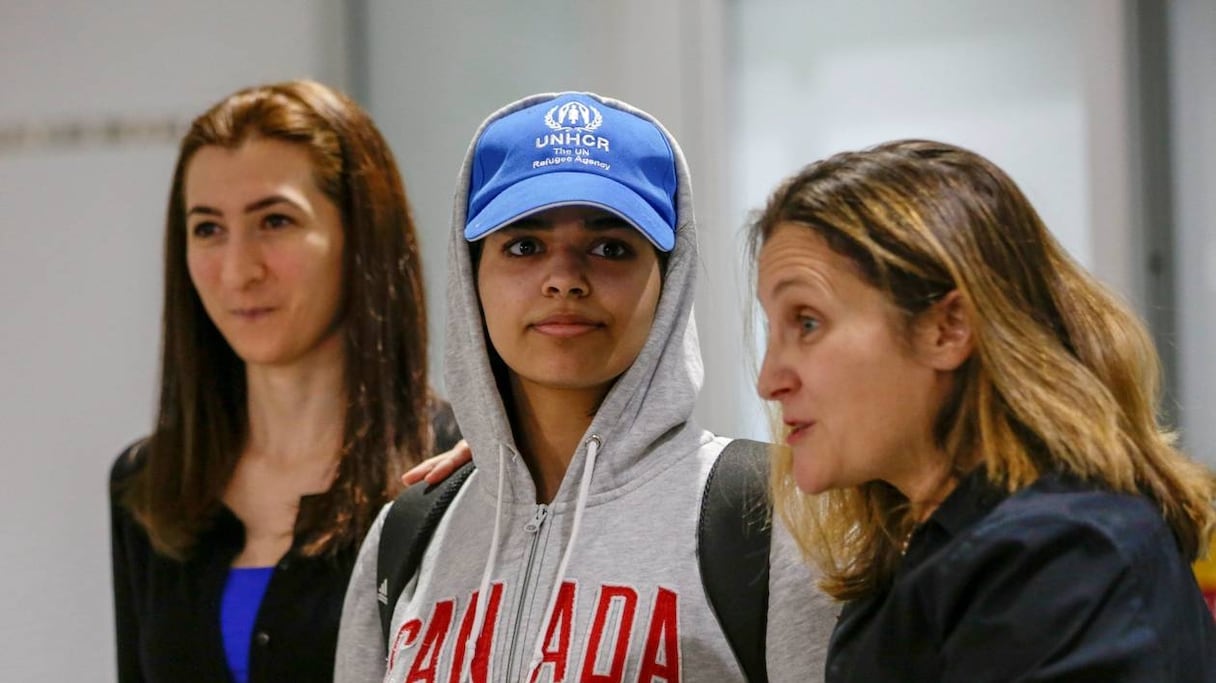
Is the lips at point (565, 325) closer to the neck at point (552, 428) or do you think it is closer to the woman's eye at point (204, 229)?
the neck at point (552, 428)

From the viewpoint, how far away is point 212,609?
193 centimetres

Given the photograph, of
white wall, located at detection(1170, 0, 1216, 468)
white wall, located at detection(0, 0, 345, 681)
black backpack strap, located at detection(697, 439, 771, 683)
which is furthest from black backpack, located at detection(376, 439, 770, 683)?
white wall, located at detection(0, 0, 345, 681)

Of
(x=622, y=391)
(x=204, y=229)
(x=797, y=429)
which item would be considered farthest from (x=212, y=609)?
(x=797, y=429)

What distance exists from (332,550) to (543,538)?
548mm

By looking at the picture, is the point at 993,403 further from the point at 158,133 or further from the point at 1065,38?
the point at 158,133

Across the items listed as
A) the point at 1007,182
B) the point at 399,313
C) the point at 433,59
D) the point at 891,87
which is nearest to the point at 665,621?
the point at 1007,182

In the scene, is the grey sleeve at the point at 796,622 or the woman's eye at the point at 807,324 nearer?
the woman's eye at the point at 807,324

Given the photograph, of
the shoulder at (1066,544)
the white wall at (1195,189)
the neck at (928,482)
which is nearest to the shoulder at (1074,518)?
the shoulder at (1066,544)

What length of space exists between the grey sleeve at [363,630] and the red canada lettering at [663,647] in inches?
15.5

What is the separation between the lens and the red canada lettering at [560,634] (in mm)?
1342

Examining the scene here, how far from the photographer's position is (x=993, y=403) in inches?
43.6

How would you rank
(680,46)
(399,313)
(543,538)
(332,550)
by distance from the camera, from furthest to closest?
(680,46), (399,313), (332,550), (543,538)

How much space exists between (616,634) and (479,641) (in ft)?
0.50

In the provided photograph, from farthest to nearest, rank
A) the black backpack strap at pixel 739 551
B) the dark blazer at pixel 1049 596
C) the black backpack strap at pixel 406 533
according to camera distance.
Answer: the black backpack strap at pixel 406 533 < the black backpack strap at pixel 739 551 < the dark blazer at pixel 1049 596
